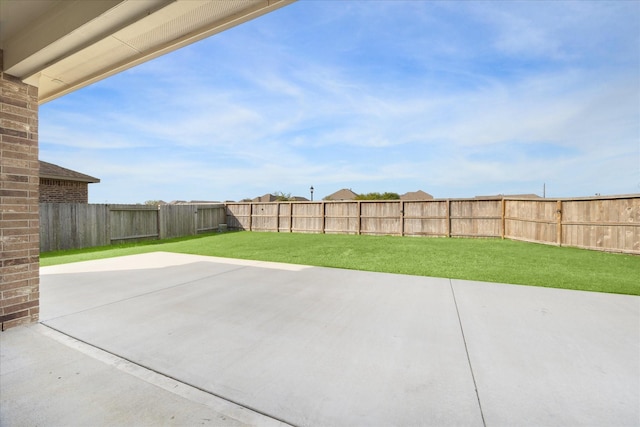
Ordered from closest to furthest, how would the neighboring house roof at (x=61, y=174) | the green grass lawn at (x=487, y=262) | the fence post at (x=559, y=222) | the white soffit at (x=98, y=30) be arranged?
the white soffit at (x=98, y=30), the green grass lawn at (x=487, y=262), the fence post at (x=559, y=222), the neighboring house roof at (x=61, y=174)

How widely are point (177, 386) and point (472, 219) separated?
38.5ft

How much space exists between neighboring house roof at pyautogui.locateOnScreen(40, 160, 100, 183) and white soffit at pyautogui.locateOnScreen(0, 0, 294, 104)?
12963 millimetres

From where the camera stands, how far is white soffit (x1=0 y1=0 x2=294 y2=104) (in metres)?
1.82

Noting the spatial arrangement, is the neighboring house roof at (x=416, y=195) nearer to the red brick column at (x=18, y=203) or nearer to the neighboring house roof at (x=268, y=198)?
the neighboring house roof at (x=268, y=198)

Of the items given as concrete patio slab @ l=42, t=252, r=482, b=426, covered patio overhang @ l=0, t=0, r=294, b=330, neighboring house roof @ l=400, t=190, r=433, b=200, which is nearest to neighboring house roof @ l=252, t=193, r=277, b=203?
neighboring house roof @ l=400, t=190, r=433, b=200

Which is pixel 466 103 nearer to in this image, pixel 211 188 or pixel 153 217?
pixel 153 217

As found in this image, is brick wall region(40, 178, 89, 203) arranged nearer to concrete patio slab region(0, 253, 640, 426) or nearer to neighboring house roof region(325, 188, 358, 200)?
concrete patio slab region(0, 253, 640, 426)

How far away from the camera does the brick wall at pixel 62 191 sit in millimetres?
12188

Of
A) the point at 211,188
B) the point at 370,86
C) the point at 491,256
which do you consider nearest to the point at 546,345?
the point at 491,256

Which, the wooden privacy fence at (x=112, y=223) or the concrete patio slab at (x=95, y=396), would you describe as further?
the wooden privacy fence at (x=112, y=223)

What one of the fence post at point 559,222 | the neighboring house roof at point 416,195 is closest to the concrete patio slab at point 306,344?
the fence post at point 559,222

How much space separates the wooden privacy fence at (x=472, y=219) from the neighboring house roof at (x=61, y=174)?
22.9ft

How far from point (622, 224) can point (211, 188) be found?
86.4ft

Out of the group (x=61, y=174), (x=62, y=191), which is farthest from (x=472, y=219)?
(x=62, y=191)
